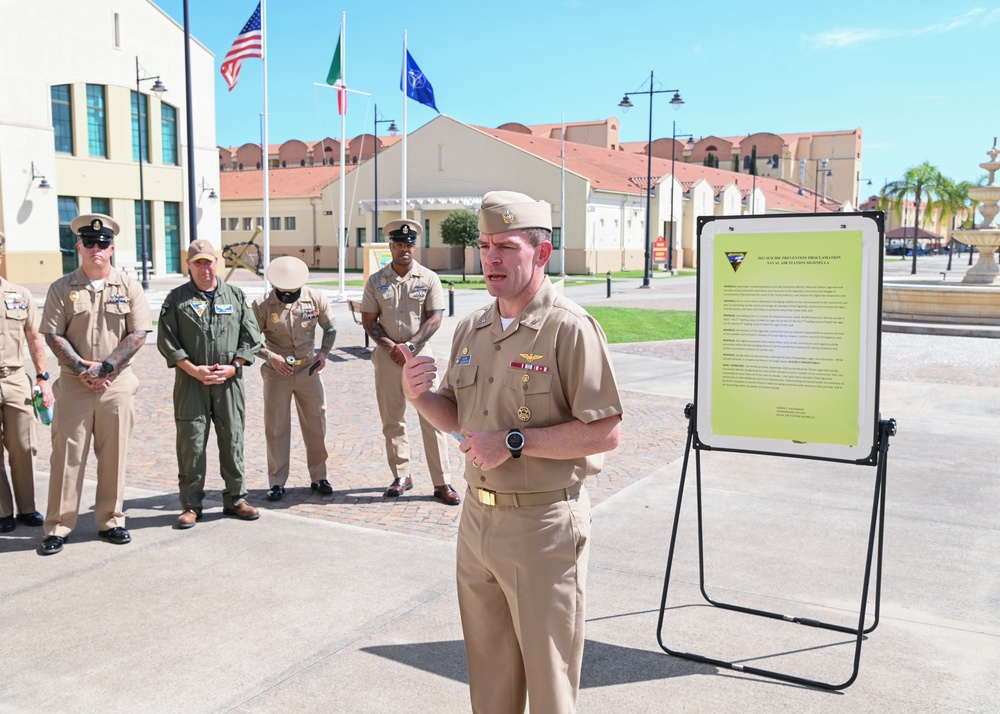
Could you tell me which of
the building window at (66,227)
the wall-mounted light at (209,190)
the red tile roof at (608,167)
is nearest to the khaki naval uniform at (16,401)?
the building window at (66,227)

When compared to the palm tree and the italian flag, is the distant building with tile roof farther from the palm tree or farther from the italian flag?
the italian flag

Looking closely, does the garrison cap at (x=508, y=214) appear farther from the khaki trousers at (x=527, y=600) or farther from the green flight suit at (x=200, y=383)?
the green flight suit at (x=200, y=383)

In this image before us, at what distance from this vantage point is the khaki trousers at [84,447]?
19.7 feet

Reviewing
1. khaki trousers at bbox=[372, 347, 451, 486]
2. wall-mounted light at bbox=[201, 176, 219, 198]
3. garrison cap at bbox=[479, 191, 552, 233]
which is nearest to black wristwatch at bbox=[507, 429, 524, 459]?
garrison cap at bbox=[479, 191, 552, 233]

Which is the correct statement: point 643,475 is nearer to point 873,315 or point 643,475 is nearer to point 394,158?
point 873,315

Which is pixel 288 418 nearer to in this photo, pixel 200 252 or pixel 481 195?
pixel 200 252

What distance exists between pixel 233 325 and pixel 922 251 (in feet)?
431

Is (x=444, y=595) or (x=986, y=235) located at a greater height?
(x=986, y=235)

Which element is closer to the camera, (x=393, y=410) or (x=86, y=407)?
(x=86, y=407)

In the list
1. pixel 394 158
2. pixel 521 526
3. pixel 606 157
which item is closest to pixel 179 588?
pixel 521 526

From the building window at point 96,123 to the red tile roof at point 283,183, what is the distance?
21384 mm

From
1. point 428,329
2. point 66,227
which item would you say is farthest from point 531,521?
point 66,227

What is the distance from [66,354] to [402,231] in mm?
2706

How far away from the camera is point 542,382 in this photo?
3154mm
